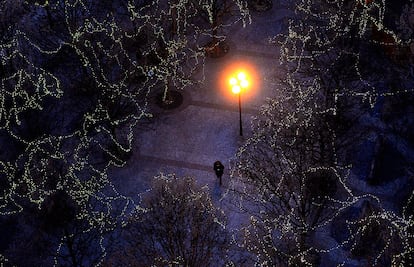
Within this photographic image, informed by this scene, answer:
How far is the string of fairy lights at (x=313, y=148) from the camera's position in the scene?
27.1 metres

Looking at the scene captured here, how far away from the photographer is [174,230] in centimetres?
2794

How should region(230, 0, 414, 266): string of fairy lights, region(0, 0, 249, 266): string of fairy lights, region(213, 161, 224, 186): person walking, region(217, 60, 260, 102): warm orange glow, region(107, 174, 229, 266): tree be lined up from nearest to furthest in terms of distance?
1. region(107, 174, 229, 266): tree
2. region(230, 0, 414, 266): string of fairy lights
3. region(213, 161, 224, 186): person walking
4. region(0, 0, 249, 266): string of fairy lights
5. region(217, 60, 260, 102): warm orange glow

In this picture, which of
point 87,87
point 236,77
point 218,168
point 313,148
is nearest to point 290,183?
point 313,148

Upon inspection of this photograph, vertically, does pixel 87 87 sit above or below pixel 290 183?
above

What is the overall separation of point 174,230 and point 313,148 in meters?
7.86

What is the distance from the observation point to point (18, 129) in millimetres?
34656

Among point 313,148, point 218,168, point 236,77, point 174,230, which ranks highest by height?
point 236,77

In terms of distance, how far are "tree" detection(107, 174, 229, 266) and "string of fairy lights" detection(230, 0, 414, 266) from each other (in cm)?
166

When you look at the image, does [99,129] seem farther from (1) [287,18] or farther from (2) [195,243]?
(1) [287,18]

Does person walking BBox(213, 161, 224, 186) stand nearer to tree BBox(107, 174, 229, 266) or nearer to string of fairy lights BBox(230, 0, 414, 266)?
string of fairy lights BBox(230, 0, 414, 266)

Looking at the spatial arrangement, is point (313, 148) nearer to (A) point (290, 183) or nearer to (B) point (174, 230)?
(A) point (290, 183)

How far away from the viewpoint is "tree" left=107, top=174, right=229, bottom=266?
87.2 feet

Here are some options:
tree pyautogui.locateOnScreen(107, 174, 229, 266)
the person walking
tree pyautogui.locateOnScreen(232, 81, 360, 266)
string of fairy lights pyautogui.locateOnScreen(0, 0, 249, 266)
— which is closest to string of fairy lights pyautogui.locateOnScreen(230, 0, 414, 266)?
tree pyautogui.locateOnScreen(232, 81, 360, 266)

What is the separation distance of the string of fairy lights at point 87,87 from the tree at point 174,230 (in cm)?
108
